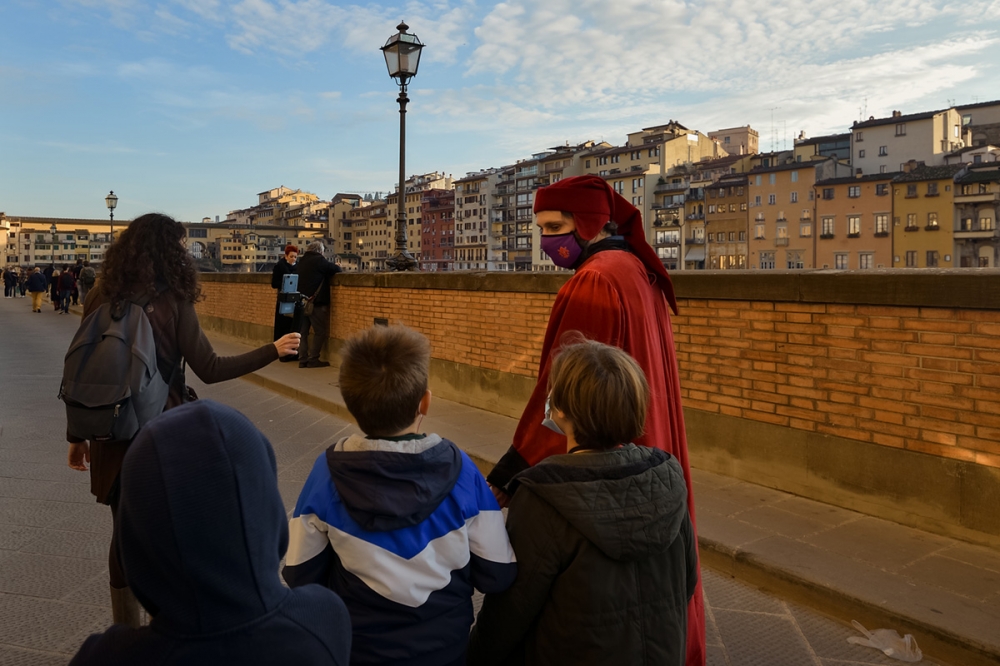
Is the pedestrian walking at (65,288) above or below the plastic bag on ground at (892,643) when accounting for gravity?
above

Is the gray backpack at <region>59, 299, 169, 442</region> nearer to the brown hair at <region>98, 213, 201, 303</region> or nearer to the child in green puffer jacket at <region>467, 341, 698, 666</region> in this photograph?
the brown hair at <region>98, 213, 201, 303</region>

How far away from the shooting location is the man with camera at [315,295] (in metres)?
13.1

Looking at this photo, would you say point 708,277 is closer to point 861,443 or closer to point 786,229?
point 861,443

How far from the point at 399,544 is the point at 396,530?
4 centimetres

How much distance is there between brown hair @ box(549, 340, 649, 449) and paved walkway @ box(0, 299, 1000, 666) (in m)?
1.95

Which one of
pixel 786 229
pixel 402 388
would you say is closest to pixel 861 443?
pixel 402 388

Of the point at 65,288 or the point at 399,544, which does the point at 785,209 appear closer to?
the point at 65,288

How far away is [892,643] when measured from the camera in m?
3.58

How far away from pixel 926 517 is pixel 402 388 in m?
3.99

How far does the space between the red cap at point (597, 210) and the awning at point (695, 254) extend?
120 meters

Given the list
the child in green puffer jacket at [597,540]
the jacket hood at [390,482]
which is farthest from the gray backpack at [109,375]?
the child in green puffer jacket at [597,540]

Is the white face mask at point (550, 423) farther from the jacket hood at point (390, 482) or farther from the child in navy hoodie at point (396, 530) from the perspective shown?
the jacket hood at point (390, 482)

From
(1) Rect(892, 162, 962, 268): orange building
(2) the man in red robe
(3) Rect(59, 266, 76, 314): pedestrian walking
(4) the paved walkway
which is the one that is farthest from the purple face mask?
(1) Rect(892, 162, 962, 268): orange building

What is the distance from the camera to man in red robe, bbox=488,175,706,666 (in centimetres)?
255
